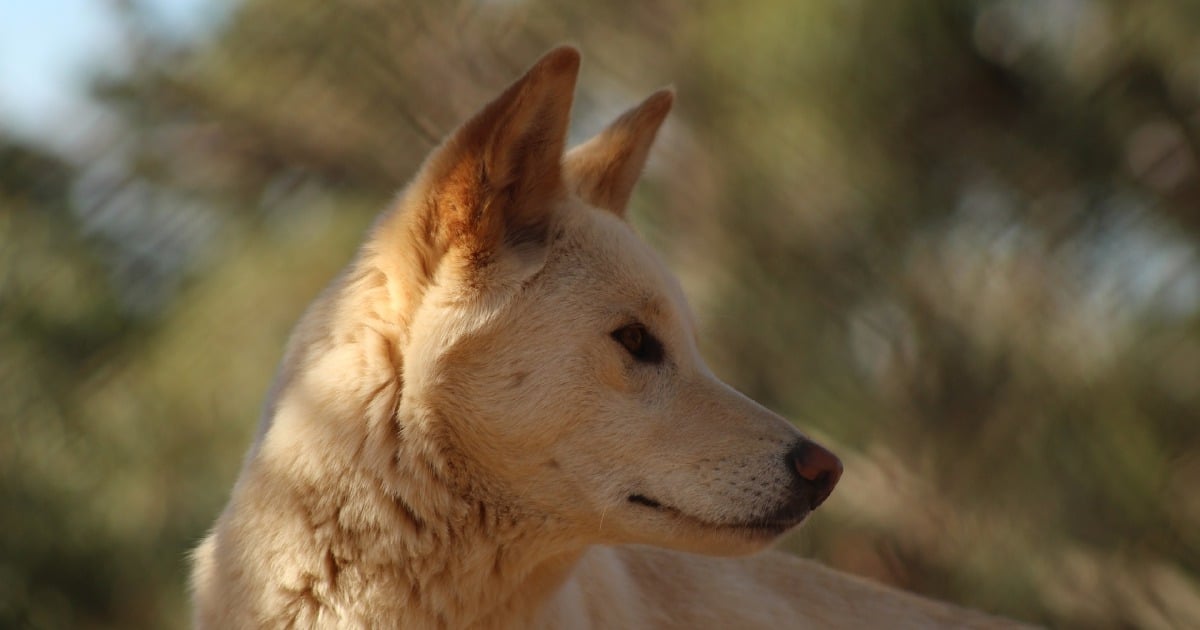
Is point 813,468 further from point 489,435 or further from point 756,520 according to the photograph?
point 489,435

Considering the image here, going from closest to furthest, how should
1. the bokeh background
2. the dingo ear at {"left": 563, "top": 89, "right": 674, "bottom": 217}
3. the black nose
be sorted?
the black nose → the dingo ear at {"left": 563, "top": 89, "right": 674, "bottom": 217} → the bokeh background

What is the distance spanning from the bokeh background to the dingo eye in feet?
6.21

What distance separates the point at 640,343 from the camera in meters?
1.86

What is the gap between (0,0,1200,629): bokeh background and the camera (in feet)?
12.2

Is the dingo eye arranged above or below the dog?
above

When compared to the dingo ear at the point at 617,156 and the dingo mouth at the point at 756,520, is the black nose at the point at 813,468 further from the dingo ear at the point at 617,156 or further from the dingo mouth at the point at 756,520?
the dingo ear at the point at 617,156

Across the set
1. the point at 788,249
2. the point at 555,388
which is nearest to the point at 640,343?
the point at 555,388

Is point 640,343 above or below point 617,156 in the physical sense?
below

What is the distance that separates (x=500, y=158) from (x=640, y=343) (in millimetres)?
357

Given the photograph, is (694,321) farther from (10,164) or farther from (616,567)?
(10,164)

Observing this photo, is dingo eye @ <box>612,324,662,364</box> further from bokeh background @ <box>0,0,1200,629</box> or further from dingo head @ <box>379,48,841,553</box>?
bokeh background @ <box>0,0,1200,629</box>

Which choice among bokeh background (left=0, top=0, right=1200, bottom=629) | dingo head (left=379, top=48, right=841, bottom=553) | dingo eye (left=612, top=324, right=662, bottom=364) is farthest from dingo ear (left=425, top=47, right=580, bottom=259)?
bokeh background (left=0, top=0, right=1200, bottom=629)

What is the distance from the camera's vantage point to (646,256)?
78.2 inches

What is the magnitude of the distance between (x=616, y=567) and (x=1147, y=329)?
2.22m
